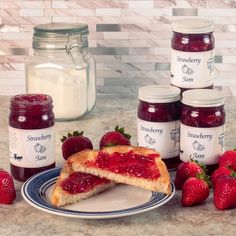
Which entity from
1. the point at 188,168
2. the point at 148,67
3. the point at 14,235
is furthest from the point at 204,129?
the point at 148,67

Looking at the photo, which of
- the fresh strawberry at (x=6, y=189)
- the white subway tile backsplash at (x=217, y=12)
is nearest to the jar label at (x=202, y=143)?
the fresh strawberry at (x=6, y=189)

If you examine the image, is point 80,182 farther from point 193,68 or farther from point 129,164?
point 193,68

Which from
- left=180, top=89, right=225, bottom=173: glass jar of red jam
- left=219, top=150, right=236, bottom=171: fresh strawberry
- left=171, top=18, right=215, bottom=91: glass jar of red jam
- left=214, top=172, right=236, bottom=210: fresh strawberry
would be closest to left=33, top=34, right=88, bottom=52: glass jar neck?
left=171, top=18, right=215, bottom=91: glass jar of red jam

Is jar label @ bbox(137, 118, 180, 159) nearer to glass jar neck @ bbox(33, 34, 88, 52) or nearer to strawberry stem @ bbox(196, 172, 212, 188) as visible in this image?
strawberry stem @ bbox(196, 172, 212, 188)

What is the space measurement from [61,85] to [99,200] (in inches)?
23.7

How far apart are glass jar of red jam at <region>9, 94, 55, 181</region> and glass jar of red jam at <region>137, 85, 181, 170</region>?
195 mm

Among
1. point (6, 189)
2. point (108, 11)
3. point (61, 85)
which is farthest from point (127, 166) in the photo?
point (108, 11)

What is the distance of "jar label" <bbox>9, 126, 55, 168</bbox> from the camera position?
164 cm

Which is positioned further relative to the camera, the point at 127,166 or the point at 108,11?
the point at 108,11

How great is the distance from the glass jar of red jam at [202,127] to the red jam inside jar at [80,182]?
20 cm

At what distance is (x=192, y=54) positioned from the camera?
178 cm

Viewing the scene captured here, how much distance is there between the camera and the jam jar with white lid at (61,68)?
82.4 inches

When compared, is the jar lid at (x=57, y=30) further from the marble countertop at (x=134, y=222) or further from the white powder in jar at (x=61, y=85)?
the marble countertop at (x=134, y=222)

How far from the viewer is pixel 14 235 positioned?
4.66ft
